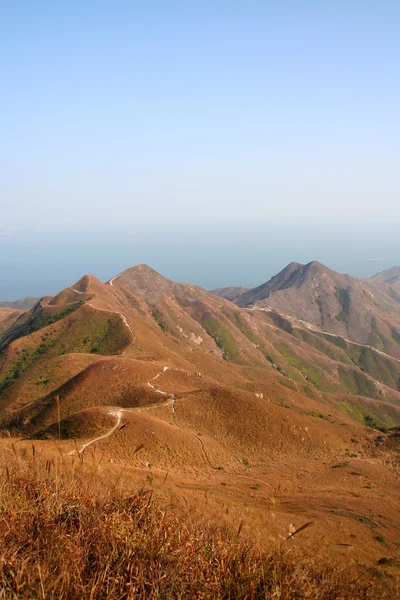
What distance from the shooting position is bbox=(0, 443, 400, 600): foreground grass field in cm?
523

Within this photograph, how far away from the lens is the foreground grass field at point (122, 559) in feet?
17.1

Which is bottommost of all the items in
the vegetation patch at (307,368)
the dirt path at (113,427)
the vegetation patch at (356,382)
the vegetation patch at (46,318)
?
the vegetation patch at (356,382)

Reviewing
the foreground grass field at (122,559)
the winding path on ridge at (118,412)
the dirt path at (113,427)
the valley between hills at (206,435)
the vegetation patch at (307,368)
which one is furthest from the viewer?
the vegetation patch at (307,368)

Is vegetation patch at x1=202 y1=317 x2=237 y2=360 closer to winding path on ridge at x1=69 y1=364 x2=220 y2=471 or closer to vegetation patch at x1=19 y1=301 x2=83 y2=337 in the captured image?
vegetation patch at x1=19 y1=301 x2=83 y2=337

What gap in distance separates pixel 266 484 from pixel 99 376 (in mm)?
28839

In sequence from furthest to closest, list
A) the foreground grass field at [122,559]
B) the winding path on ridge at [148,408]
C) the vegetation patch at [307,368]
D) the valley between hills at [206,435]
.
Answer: the vegetation patch at [307,368] → the winding path on ridge at [148,408] → the valley between hills at [206,435] → the foreground grass field at [122,559]

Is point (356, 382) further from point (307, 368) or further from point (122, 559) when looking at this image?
point (122, 559)

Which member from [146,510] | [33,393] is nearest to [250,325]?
[33,393]

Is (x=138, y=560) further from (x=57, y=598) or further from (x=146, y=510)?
(x=146, y=510)

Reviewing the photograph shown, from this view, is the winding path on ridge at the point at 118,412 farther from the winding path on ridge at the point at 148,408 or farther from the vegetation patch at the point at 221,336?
the vegetation patch at the point at 221,336

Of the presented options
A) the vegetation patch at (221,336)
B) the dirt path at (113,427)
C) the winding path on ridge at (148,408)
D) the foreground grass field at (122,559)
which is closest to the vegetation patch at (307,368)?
the vegetation patch at (221,336)

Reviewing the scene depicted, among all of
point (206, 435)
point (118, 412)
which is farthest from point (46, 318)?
point (206, 435)

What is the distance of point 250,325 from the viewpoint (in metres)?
147

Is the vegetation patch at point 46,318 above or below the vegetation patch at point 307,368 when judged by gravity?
above
